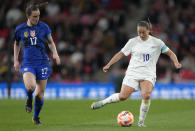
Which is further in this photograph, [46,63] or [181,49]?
[181,49]

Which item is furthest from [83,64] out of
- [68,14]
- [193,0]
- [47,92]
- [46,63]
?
[46,63]

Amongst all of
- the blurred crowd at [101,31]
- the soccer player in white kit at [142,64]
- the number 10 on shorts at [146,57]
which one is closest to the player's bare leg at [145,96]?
the soccer player in white kit at [142,64]

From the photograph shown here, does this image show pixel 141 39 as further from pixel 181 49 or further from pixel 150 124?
pixel 181 49

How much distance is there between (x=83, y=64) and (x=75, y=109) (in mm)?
7254

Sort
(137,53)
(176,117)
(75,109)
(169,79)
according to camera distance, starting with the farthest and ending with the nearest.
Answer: (169,79) → (75,109) → (176,117) → (137,53)

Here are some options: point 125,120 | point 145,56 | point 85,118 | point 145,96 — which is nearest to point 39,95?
point 125,120

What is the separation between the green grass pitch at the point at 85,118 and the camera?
977 cm

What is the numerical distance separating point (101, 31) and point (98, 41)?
74 cm

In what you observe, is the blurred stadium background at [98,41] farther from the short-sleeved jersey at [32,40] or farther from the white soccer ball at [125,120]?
the white soccer ball at [125,120]

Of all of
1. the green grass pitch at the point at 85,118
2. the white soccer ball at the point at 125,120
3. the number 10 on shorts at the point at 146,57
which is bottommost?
the green grass pitch at the point at 85,118

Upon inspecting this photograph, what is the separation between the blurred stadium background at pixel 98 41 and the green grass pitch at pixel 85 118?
159 inches

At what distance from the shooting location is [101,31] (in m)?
23.5

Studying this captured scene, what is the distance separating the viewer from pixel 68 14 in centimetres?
2462

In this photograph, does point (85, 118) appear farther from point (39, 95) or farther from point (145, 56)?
point (145, 56)
